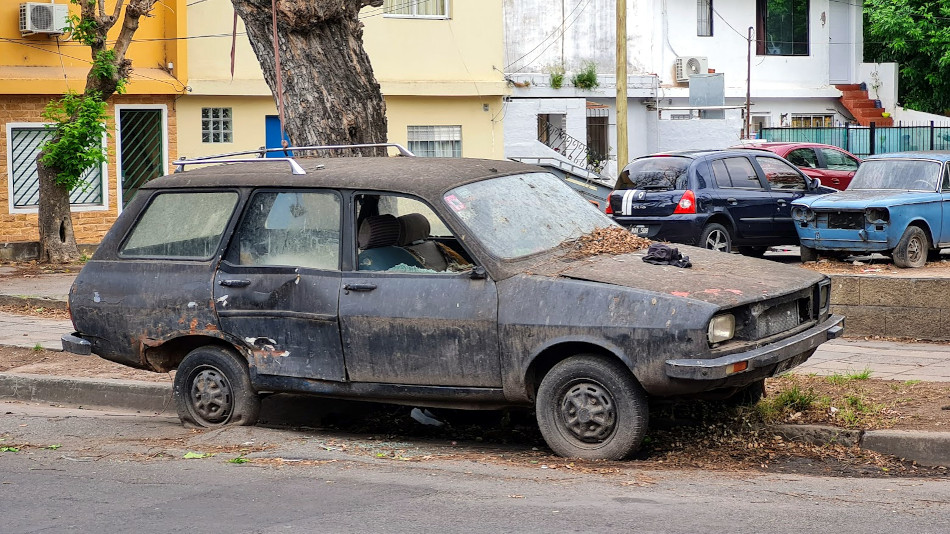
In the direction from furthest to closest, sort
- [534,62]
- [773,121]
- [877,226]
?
[773,121]
[534,62]
[877,226]

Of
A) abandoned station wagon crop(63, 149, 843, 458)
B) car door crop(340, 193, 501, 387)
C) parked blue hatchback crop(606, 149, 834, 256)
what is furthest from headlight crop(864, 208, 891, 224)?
car door crop(340, 193, 501, 387)

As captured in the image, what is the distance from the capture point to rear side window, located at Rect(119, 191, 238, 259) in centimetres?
750

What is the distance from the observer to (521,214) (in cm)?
717

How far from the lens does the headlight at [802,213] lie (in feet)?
47.8

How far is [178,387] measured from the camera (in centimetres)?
768

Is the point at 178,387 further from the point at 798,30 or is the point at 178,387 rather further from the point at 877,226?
the point at 798,30

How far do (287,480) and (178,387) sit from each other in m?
1.80

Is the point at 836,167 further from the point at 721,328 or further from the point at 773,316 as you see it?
the point at 721,328

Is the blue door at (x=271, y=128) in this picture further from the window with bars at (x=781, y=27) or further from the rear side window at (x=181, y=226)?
the window with bars at (x=781, y=27)

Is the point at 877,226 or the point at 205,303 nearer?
the point at 205,303

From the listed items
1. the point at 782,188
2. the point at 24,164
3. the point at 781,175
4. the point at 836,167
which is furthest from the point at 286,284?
the point at 836,167

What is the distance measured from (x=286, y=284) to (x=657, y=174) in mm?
9284

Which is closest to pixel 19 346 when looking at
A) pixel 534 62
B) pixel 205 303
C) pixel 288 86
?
pixel 288 86

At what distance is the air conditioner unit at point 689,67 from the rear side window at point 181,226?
25469mm
